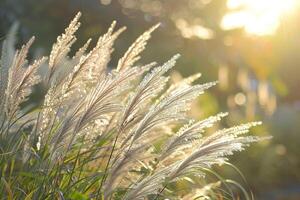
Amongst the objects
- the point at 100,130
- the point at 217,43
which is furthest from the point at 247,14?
the point at 100,130

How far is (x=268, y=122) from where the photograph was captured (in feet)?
43.1

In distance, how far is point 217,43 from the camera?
542 inches

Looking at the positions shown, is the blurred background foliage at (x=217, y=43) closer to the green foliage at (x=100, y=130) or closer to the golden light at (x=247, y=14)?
the golden light at (x=247, y=14)

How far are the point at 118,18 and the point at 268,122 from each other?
3246 millimetres

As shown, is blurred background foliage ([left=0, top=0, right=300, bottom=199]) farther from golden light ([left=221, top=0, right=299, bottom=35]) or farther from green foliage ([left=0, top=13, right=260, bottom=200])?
green foliage ([left=0, top=13, right=260, bottom=200])

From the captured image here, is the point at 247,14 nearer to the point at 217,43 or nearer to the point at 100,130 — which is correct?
the point at 217,43

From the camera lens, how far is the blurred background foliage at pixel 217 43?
10.8 metres

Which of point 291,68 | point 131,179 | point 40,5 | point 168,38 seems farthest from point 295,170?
point 291,68

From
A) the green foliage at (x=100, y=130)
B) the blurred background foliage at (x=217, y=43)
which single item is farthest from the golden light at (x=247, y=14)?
the green foliage at (x=100, y=130)

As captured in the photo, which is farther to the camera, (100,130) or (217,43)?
(217,43)

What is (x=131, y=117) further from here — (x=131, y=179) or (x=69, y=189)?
(x=131, y=179)

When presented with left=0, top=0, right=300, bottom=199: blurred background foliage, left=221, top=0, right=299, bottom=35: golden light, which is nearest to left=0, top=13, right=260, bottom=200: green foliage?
left=0, top=0, right=300, bottom=199: blurred background foliage

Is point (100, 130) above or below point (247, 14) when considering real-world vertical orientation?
below

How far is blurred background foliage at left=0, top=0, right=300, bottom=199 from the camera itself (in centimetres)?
1084
